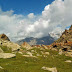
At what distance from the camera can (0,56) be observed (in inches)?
2072

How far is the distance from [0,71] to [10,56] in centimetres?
3512

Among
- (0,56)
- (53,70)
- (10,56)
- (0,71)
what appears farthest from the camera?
(10,56)

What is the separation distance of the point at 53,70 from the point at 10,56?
30.3 meters

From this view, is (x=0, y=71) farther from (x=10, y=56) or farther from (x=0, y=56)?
(x=10, y=56)

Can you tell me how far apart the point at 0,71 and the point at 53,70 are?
17386mm

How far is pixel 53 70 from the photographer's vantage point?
3391cm

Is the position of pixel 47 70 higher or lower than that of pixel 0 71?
lower

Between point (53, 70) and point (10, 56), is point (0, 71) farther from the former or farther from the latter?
point (10, 56)

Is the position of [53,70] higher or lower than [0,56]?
lower

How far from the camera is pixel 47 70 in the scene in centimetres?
3397

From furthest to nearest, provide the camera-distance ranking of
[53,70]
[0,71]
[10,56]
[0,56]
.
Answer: [10,56], [0,56], [53,70], [0,71]

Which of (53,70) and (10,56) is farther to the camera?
(10,56)

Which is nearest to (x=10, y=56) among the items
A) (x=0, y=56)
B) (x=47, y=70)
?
(x=0, y=56)

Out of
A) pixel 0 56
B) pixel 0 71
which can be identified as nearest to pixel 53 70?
Result: pixel 0 71
